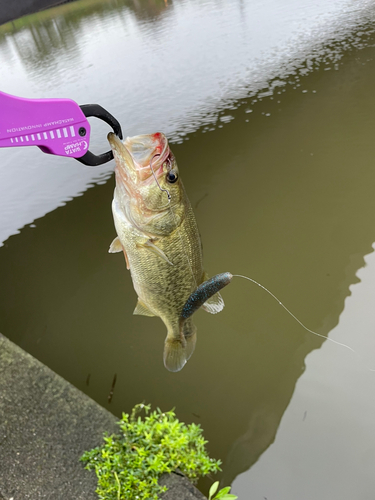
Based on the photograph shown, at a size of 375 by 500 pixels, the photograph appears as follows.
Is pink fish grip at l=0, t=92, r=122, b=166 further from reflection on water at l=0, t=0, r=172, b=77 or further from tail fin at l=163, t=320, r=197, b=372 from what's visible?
reflection on water at l=0, t=0, r=172, b=77

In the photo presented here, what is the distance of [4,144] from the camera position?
1440mm

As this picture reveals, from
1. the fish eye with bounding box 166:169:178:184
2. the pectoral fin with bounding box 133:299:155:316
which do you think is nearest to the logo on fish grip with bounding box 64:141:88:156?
the fish eye with bounding box 166:169:178:184

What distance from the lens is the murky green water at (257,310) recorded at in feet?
7.56

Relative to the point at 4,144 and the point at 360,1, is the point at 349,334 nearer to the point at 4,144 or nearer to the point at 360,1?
the point at 4,144

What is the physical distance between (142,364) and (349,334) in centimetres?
148

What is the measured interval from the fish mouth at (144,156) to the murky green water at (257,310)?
5.22 ft

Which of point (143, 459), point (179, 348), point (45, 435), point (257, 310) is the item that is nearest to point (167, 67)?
point (257, 310)

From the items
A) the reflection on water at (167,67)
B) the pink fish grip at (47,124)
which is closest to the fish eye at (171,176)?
the pink fish grip at (47,124)

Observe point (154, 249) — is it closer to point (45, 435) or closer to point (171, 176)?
point (171, 176)

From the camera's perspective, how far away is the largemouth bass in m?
1.63

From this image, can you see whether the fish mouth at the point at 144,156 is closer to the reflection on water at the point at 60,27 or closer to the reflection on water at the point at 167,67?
the reflection on water at the point at 167,67

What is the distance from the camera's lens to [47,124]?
1464 millimetres

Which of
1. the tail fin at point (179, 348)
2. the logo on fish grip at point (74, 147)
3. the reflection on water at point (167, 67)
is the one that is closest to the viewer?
the logo on fish grip at point (74, 147)

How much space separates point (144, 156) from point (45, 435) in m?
1.59
